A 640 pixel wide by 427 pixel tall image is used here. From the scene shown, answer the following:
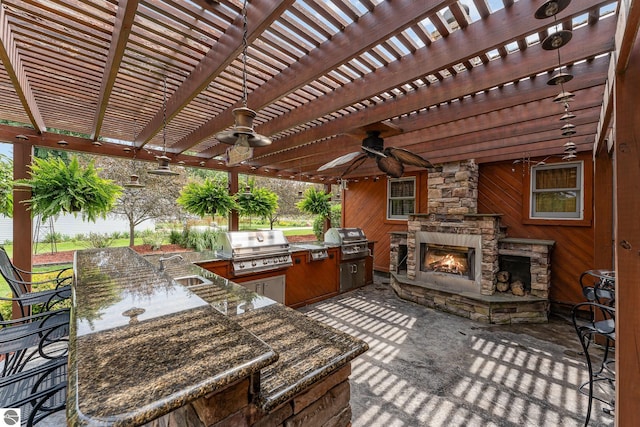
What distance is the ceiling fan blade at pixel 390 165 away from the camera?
9.40ft

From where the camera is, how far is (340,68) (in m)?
2.34

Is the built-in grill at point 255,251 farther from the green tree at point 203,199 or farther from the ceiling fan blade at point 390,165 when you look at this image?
the ceiling fan blade at point 390,165

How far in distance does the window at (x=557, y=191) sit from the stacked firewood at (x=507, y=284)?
4.22 feet

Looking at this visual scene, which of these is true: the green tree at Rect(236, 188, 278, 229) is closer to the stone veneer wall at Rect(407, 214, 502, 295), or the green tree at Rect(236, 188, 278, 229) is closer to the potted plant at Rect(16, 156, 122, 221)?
the potted plant at Rect(16, 156, 122, 221)

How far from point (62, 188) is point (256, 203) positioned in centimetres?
296

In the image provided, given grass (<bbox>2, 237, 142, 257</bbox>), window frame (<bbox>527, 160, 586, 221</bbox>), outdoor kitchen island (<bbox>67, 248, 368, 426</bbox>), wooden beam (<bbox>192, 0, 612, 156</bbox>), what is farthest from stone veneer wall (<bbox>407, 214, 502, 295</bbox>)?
grass (<bbox>2, 237, 142, 257</bbox>)

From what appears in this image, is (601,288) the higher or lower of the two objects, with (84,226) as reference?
lower

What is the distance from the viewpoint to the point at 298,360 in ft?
3.62

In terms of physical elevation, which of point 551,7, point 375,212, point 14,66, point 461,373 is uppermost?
point 14,66

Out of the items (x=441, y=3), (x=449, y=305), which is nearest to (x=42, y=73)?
(x=441, y=3)

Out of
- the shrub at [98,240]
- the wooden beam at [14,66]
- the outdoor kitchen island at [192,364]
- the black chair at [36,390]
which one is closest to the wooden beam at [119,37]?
the wooden beam at [14,66]

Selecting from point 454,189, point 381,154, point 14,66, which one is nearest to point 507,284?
point 454,189

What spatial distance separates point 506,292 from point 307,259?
348 cm

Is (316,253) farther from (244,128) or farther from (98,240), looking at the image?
(98,240)
